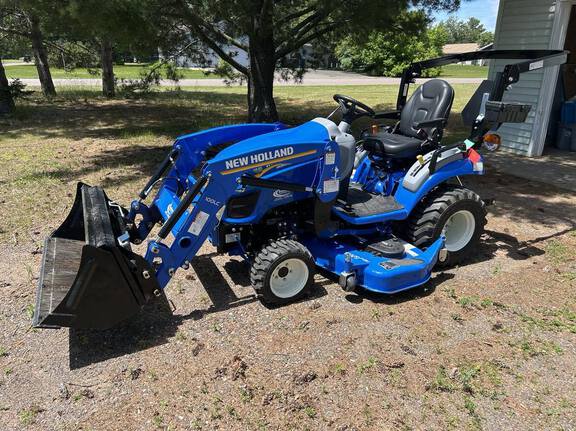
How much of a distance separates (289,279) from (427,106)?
7.62ft

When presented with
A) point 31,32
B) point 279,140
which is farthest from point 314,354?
point 31,32

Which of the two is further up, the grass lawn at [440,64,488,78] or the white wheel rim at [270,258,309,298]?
the grass lawn at [440,64,488,78]

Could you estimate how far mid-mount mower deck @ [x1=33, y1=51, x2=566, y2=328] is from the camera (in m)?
3.28

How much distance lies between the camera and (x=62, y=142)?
984 cm

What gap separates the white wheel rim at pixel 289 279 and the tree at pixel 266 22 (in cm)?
472

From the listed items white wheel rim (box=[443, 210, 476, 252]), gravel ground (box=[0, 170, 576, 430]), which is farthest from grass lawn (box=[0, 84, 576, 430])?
white wheel rim (box=[443, 210, 476, 252])

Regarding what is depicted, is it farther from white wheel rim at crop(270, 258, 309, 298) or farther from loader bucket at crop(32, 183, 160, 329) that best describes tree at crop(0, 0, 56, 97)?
white wheel rim at crop(270, 258, 309, 298)

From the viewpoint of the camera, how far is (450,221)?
4688 mm

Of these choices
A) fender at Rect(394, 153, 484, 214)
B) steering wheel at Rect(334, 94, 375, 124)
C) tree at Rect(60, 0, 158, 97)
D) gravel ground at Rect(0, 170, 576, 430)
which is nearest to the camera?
gravel ground at Rect(0, 170, 576, 430)

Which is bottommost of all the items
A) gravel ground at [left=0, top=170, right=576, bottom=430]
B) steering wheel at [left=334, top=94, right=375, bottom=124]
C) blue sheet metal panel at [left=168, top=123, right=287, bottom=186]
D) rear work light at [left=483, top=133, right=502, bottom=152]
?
gravel ground at [left=0, top=170, right=576, bottom=430]

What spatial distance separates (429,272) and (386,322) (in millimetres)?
678

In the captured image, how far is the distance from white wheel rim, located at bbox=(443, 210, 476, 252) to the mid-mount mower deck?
0.01 m

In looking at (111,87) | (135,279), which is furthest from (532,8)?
(111,87)

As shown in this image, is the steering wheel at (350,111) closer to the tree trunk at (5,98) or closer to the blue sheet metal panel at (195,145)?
the blue sheet metal panel at (195,145)
